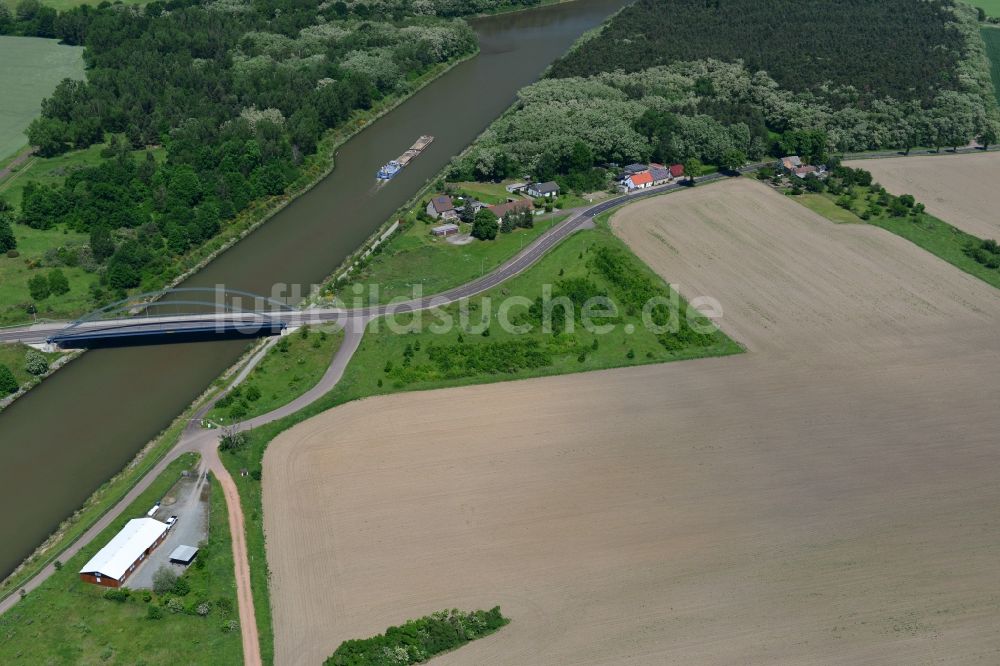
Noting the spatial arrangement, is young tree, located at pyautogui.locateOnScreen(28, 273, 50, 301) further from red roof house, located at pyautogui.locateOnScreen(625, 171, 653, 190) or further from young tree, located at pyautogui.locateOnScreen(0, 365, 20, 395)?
red roof house, located at pyautogui.locateOnScreen(625, 171, 653, 190)

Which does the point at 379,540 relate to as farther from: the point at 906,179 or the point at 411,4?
the point at 411,4

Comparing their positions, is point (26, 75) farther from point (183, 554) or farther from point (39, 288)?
point (183, 554)

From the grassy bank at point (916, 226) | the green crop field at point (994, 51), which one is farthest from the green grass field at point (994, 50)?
the grassy bank at point (916, 226)

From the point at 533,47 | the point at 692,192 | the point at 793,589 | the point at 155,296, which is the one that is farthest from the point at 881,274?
the point at 533,47

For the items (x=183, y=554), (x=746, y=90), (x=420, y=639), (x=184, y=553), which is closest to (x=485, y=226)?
(x=184, y=553)

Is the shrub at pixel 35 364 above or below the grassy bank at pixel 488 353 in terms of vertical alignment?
above

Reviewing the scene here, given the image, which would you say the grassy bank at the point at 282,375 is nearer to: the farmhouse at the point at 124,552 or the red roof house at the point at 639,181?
the farmhouse at the point at 124,552
